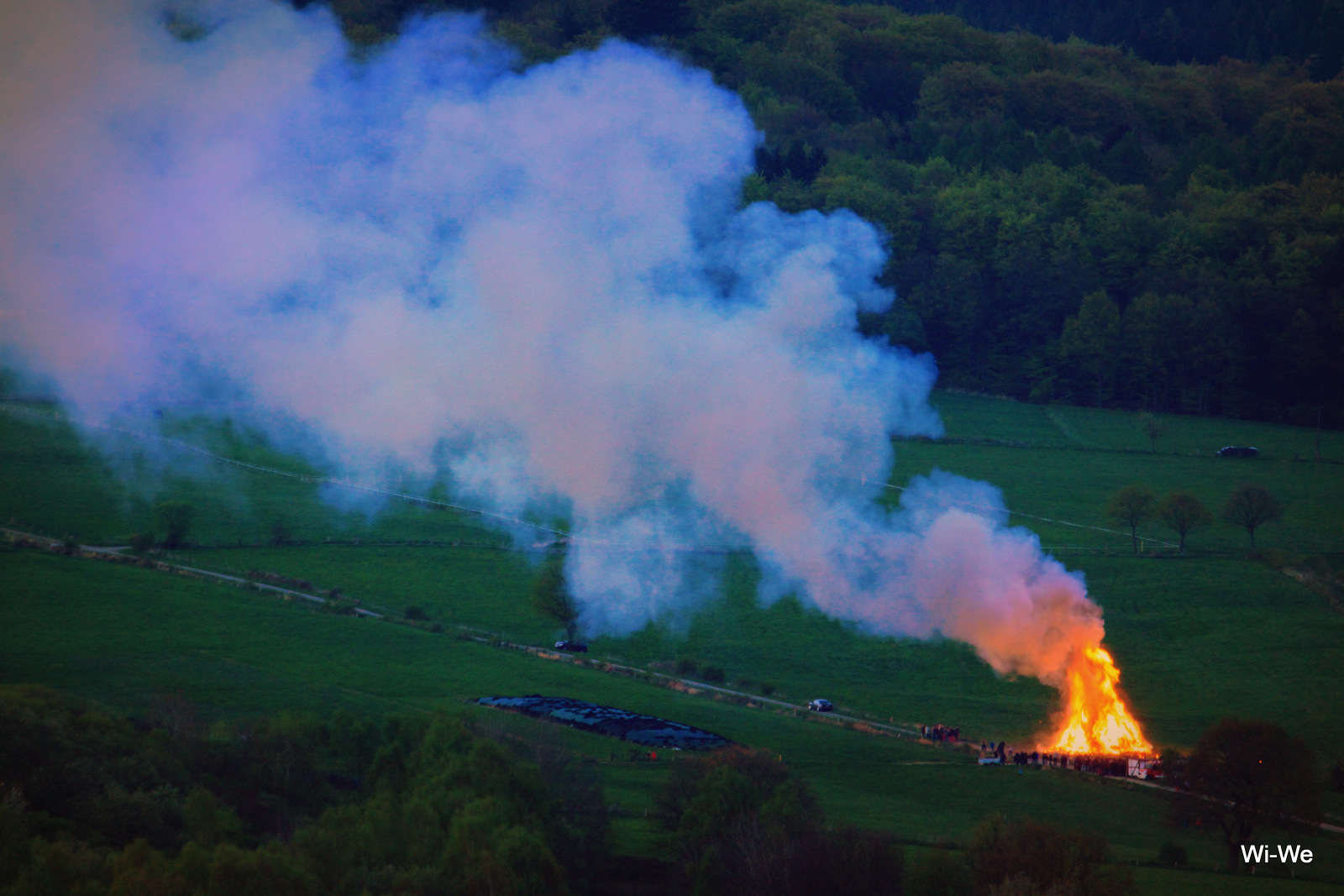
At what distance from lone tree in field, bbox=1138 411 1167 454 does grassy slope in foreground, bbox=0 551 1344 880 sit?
62.7 metres

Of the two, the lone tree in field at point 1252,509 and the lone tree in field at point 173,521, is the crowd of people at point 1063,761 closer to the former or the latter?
the lone tree in field at point 1252,509

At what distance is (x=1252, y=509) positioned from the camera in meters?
88.6

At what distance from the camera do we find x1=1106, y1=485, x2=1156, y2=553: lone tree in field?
283 feet

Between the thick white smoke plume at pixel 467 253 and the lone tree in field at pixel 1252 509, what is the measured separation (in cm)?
4335

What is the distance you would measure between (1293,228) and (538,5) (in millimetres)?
109505

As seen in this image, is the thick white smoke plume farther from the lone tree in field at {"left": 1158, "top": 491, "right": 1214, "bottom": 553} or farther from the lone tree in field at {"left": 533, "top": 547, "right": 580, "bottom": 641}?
the lone tree in field at {"left": 1158, "top": 491, "right": 1214, "bottom": 553}

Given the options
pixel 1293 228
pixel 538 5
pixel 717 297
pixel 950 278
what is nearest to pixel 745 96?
pixel 950 278

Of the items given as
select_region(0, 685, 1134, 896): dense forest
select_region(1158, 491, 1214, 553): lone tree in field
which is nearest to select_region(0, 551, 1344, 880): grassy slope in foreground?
select_region(0, 685, 1134, 896): dense forest

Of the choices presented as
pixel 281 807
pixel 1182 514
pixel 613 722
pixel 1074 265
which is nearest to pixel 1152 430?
pixel 1182 514

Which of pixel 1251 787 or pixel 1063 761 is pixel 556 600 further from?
pixel 1251 787

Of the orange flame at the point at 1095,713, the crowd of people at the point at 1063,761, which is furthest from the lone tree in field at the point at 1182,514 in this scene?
the crowd of people at the point at 1063,761

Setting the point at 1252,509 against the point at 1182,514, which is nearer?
the point at 1182,514

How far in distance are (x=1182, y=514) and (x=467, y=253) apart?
5573 centimetres

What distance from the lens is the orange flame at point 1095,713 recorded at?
5697 centimetres
